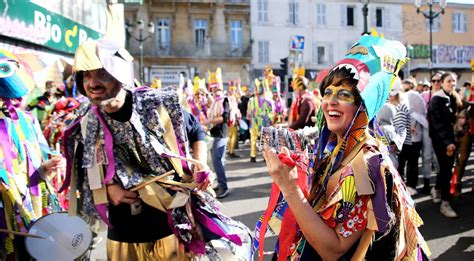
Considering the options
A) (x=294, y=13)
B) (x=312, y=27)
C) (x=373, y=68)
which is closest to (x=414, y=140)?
(x=373, y=68)

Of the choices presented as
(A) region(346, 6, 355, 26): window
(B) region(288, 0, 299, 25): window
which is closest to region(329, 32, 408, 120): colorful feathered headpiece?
(B) region(288, 0, 299, 25): window

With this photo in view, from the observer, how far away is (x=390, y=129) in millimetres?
4969

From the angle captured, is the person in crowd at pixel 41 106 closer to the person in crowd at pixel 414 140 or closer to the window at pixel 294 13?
the person in crowd at pixel 414 140

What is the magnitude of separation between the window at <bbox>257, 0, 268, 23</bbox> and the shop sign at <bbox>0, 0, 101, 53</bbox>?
80.3 ft

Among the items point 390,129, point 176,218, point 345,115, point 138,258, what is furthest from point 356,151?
point 390,129

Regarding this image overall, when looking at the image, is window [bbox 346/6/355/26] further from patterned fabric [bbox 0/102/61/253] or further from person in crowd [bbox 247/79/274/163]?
patterned fabric [bbox 0/102/61/253]

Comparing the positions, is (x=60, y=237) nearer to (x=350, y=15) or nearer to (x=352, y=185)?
(x=352, y=185)

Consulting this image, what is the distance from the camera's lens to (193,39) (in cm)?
3294

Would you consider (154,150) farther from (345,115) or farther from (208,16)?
(208,16)

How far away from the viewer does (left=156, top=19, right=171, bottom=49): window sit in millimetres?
32438

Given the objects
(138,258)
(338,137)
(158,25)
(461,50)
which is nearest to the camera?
(338,137)

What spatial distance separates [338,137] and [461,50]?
40.5m

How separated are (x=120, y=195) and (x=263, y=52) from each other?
31965mm

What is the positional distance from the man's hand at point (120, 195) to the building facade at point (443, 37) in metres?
36.9
